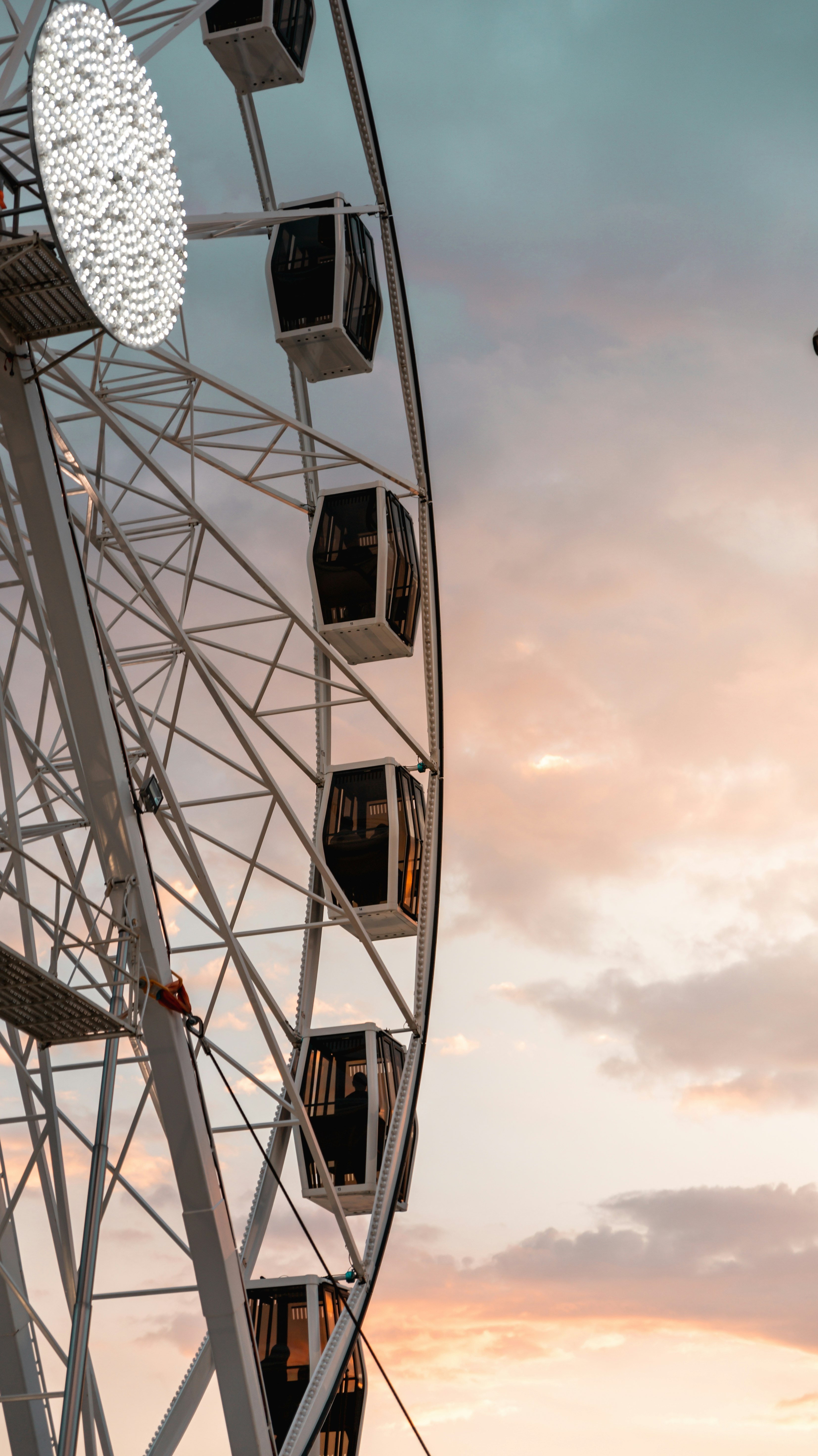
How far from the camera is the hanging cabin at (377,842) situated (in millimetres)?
19141

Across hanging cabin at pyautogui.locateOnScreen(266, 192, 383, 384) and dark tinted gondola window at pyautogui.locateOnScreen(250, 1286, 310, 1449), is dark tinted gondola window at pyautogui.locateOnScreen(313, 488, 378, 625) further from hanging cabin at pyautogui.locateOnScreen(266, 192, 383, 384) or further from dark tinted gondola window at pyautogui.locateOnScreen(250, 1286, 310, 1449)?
dark tinted gondola window at pyautogui.locateOnScreen(250, 1286, 310, 1449)

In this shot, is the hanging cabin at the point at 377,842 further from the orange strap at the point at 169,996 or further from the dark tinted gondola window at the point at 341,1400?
the orange strap at the point at 169,996

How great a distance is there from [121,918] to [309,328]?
8.91 m

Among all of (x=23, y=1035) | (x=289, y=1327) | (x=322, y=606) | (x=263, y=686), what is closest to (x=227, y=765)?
(x=263, y=686)

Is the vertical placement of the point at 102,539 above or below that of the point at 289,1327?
above

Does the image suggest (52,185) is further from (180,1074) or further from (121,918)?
(180,1074)

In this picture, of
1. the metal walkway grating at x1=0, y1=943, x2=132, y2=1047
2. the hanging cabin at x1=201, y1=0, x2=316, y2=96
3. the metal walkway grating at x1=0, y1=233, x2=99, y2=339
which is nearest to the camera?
the metal walkway grating at x1=0, y1=233, x2=99, y2=339

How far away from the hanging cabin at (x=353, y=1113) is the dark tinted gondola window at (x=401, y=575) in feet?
16.9

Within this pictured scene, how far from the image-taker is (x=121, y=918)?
13.6 meters

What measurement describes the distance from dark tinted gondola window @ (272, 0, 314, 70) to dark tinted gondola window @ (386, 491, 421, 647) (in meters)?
6.37

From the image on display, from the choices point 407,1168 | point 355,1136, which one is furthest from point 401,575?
point 407,1168

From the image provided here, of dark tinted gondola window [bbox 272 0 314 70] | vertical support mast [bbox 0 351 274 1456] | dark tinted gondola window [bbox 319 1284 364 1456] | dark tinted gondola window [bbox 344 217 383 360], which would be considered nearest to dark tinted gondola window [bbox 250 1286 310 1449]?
dark tinted gondola window [bbox 319 1284 364 1456]

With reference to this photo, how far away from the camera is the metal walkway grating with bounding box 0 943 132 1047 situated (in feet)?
38.8

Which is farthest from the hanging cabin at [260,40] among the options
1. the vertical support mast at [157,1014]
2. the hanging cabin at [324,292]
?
the vertical support mast at [157,1014]
